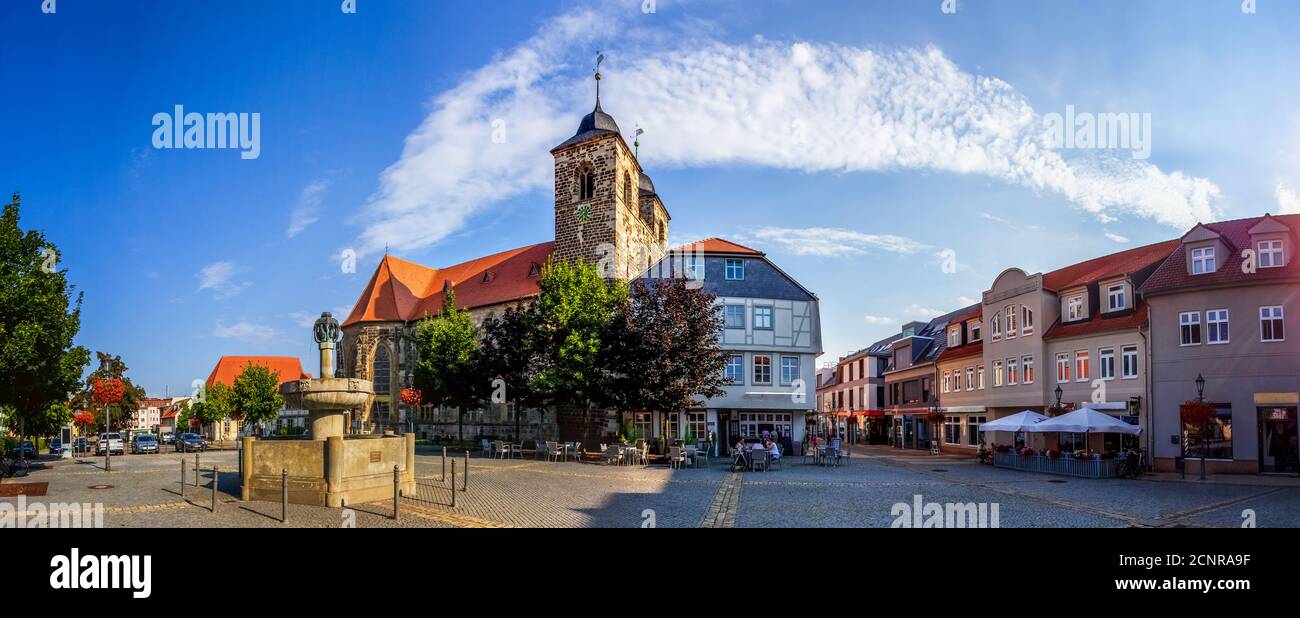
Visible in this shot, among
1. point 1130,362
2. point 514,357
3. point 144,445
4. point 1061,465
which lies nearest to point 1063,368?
point 1130,362

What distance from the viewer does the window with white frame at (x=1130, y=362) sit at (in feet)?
98.3

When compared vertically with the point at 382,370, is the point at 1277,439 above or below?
below

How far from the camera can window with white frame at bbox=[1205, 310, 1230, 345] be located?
27016 millimetres

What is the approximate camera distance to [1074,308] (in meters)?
33.8

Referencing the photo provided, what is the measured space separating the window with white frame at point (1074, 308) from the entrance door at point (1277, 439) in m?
8.11

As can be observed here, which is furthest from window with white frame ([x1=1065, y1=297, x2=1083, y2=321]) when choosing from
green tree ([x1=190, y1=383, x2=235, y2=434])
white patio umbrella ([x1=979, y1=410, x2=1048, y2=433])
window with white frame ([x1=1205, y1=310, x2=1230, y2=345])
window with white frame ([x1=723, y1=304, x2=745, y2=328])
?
green tree ([x1=190, y1=383, x2=235, y2=434])

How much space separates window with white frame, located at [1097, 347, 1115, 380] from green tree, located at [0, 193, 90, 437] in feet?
120

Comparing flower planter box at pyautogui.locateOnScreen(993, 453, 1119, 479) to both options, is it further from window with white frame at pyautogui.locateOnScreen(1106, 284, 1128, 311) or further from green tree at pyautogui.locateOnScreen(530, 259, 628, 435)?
green tree at pyautogui.locateOnScreen(530, 259, 628, 435)

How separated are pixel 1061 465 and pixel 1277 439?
675cm

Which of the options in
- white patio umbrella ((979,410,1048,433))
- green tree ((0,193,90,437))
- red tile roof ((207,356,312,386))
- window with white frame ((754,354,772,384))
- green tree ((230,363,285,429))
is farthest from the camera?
red tile roof ((207,356,312,386))

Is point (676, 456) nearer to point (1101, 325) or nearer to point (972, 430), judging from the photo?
point (1101, 325)
